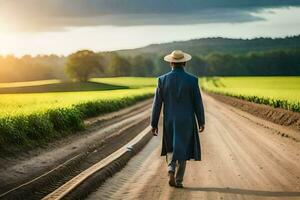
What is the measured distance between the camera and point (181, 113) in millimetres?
10852

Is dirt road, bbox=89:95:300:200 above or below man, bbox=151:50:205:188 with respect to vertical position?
below

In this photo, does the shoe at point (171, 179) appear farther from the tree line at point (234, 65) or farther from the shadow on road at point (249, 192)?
the tree line at point (234, 65)

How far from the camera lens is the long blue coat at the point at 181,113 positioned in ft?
35.4

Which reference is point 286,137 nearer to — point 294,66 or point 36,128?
point 36,128

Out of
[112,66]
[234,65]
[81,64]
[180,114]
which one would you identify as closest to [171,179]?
[180,114]

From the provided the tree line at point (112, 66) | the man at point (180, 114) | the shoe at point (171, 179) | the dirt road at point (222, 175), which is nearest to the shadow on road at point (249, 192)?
the dirt road at point (222, 175)

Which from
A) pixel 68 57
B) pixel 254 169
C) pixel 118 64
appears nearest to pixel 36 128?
pixel 254 169

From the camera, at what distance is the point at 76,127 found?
23375 mm

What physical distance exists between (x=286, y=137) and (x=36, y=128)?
886cm

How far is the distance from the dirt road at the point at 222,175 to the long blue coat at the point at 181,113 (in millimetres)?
669

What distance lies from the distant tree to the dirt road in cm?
10595

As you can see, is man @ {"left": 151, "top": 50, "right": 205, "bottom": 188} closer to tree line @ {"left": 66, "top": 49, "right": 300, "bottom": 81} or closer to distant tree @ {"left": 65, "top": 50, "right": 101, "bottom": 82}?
distant tree @ {"left": 65, "top": 50, "right": 101, "bottom": 82}

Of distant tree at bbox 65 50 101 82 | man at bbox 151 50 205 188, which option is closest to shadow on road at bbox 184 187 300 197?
man at bbox 151 50 205 188

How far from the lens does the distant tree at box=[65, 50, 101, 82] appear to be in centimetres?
12275
